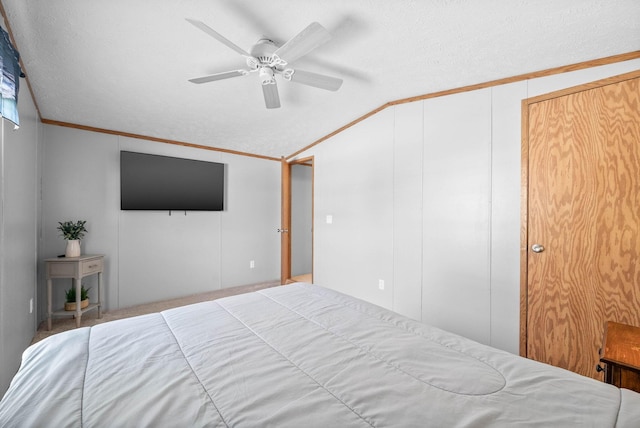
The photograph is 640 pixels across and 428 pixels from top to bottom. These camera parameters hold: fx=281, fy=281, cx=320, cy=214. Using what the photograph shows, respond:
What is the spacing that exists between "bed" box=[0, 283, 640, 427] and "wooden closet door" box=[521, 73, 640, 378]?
1.44m

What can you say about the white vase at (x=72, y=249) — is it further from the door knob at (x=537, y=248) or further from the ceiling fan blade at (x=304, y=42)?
the door knob at (x=537, y=248)

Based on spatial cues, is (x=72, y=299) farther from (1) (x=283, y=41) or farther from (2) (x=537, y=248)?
(2) (x=537, y=248)

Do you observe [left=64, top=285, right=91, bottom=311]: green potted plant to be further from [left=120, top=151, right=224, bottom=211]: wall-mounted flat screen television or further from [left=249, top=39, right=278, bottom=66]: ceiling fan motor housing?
[left=249, top=39, right=278, bottom=66]: ceiling fan motor housing

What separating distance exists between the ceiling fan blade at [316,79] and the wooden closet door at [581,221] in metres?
1.57

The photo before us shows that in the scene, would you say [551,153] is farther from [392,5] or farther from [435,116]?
[392,5]

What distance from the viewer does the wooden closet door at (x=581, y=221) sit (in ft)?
5.96

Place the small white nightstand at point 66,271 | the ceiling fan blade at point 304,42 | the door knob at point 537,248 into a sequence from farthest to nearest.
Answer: the small white nightstand at point 66,271, the door knob at point 537,248, the ceiling fan blade at point 304,42

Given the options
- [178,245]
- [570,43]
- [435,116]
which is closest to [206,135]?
[178,245]

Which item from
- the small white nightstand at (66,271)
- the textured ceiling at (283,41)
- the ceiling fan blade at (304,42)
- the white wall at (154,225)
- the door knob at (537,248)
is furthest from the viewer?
the white wall at (154,225)

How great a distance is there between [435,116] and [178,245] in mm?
3538

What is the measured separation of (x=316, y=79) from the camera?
2002 mm

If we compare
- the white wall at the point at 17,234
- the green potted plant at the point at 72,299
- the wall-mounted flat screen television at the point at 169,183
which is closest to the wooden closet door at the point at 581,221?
the white wall at the point at 17,234

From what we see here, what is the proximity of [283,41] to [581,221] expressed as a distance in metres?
2.43

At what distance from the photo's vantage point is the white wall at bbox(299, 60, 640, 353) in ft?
7.64
